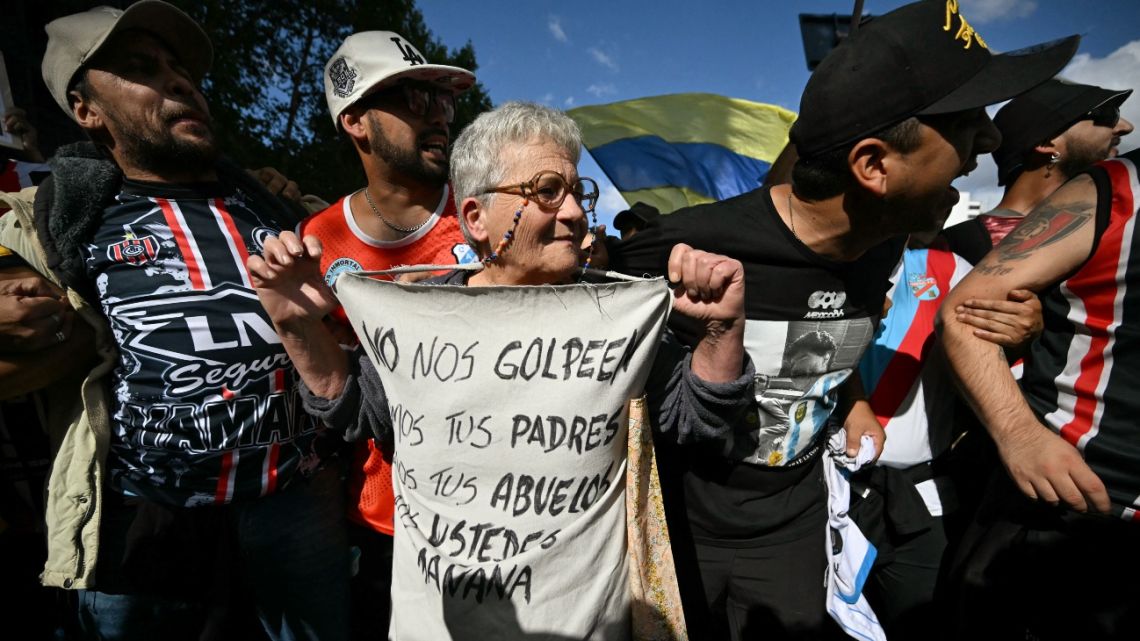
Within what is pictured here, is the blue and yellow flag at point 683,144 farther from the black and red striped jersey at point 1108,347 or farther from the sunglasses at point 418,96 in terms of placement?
the black and red striped jersey at point 1108,347

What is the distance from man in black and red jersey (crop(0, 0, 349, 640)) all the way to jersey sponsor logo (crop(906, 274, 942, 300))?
2686mm

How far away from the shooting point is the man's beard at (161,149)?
1979mm

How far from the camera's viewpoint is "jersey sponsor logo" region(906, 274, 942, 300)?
8.04 feet

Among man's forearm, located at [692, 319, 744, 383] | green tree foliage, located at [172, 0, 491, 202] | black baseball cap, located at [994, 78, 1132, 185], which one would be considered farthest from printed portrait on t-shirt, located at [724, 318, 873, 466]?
green tree foliage, located at [172, 0, 491, 202]

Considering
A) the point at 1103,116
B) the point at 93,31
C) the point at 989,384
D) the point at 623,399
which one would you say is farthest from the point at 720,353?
the point at 1103,116

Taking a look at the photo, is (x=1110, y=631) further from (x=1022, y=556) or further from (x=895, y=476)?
(x=895, y=476)

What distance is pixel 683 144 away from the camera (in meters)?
4.78

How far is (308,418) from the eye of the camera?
210 centimetres

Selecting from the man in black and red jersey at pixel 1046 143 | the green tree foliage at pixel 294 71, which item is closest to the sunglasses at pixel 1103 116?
the man in black and red jersey at pixel 1046 143

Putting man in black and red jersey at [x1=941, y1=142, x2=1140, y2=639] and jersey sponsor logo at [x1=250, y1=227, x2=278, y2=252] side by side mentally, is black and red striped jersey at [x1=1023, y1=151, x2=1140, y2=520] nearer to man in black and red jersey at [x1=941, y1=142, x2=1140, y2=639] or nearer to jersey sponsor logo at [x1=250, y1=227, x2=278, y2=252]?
man in black and red jersey at [x1=941, y1=142, x2=1140, y2=639]

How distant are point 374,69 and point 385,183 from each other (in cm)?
49

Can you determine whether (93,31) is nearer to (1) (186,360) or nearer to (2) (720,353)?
(1) (186,360)

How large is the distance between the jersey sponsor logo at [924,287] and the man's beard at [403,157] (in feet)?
7.44

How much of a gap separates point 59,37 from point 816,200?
114 inches
